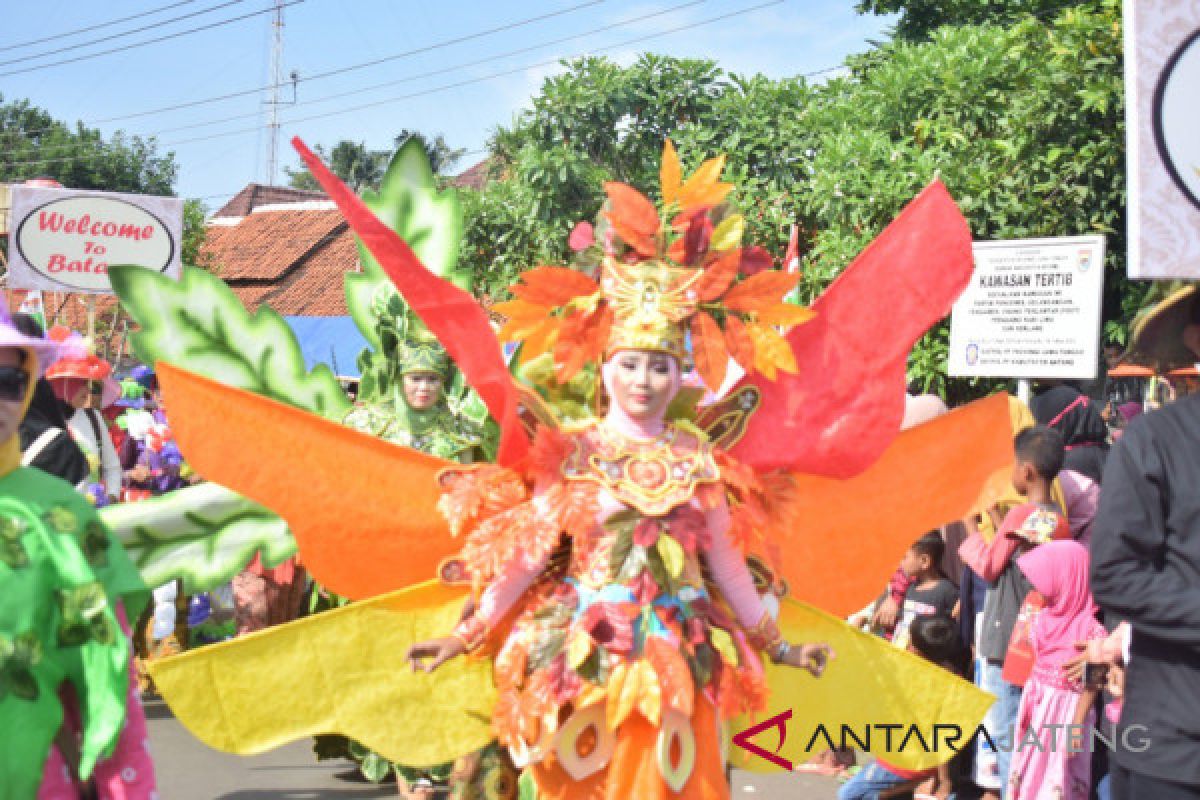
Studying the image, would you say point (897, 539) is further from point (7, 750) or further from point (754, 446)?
point (7, 750)

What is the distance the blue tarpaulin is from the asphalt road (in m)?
12.4

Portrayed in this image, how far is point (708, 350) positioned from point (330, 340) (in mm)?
17207

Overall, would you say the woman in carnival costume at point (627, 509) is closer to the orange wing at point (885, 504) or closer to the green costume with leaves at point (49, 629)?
the orange wing at point (885, 504)

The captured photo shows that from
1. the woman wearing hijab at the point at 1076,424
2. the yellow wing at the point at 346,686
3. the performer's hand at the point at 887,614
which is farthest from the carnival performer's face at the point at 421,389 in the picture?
the woman wearing hijab at the point at 1076,424

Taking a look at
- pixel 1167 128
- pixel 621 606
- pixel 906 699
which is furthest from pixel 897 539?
pixel 1167 128

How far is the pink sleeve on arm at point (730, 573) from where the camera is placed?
3.90m

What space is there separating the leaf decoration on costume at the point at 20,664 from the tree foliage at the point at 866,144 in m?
8.14

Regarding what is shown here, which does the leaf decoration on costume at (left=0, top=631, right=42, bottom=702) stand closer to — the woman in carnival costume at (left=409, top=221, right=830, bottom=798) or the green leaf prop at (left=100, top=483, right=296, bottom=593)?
the woman in carnival costume at (left=409, top=221, right=830, bottom=798)

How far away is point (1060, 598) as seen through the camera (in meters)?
5.52

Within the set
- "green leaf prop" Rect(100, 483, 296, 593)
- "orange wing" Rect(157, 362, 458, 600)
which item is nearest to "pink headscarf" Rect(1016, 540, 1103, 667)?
"orange wing" Rect(157, 362, 458, 600)

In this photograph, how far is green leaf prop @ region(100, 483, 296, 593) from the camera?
4410mm

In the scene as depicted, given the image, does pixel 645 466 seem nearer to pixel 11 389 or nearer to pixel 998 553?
pixel 11 389

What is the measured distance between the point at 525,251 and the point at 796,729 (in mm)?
10508

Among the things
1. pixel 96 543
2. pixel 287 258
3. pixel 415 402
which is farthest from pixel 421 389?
pixel 287 258
